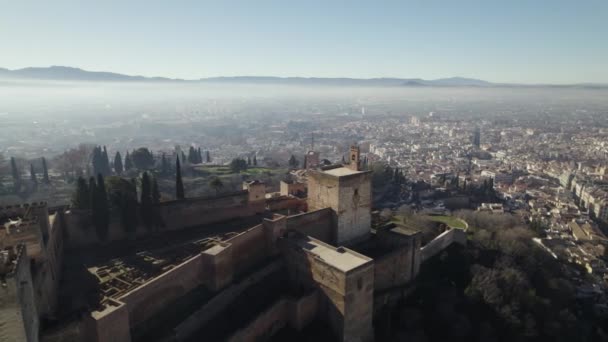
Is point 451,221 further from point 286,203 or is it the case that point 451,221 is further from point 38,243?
point 38,243

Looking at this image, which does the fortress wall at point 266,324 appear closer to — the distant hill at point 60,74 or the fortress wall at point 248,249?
the fortress wall at point 248,249

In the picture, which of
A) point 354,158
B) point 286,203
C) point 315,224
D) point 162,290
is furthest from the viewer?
→ point 286,203

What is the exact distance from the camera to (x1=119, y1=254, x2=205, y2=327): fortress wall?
12055 mm

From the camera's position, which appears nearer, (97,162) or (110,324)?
(110,324)

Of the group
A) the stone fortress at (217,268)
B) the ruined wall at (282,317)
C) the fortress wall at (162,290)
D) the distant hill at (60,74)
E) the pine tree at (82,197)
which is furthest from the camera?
the distant hill at (60,74)

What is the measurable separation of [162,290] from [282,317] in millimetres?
4039

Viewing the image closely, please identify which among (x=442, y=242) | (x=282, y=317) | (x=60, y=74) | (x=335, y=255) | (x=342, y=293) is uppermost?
(x=60, y=74)

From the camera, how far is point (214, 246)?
15250mm

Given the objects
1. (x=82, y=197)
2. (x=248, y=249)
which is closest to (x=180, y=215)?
(x=82, y=197)

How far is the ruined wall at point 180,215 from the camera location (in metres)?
16.9

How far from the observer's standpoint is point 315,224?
1803cm

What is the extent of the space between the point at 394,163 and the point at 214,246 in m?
71.9

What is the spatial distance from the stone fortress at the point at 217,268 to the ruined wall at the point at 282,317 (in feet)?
0.12

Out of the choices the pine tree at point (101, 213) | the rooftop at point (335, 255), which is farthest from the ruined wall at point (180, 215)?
the rooftop at point (335, 255)
